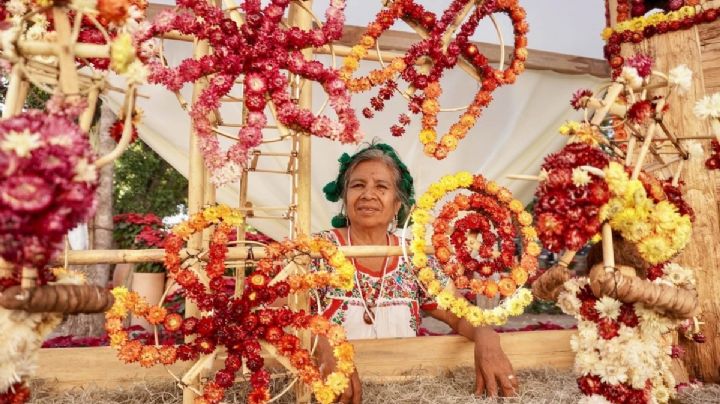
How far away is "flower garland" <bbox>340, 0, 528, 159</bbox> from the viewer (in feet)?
6.68

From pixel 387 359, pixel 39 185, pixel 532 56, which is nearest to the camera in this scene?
pixel 39 185

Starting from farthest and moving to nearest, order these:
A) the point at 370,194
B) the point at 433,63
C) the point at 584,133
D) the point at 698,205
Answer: the point at 698,205 < the point at 370,194 < the point at 433,63 < the point at 584,133

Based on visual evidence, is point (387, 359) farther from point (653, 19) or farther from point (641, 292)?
point (653, 19)

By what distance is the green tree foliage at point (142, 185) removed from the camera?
7.72 m

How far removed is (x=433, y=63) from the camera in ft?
6.84

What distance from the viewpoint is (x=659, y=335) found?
147 cm

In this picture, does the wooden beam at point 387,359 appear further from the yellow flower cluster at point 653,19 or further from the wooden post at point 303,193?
Result: the yellow flower cluster at point 653,19

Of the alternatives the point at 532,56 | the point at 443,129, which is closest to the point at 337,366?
the point at 443,129

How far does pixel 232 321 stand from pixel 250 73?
2.41ft

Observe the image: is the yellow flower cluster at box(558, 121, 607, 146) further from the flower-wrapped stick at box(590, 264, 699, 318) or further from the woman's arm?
the woman's arm

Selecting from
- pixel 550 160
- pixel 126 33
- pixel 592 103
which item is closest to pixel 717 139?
pixel 592 103

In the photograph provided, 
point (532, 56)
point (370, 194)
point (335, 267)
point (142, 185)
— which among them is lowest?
point (335, 267)

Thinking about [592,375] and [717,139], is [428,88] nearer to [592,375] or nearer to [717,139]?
[717,139]

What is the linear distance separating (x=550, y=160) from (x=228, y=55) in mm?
963
